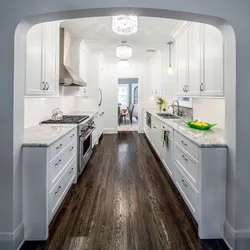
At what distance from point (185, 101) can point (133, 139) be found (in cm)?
316

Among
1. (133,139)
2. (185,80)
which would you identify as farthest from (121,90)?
(185,80)

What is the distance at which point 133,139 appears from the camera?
7.94 metres

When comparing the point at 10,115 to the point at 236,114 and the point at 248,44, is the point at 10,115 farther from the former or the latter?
the point at 248,44

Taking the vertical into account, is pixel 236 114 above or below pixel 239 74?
below

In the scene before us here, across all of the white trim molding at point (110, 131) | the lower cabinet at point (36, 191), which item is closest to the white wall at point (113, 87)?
the white trim molding at point (110, 131)

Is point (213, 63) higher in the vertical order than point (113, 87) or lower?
lower

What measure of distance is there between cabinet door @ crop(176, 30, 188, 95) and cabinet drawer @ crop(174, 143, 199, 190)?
1.09 meters

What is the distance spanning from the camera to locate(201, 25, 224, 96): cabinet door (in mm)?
2547

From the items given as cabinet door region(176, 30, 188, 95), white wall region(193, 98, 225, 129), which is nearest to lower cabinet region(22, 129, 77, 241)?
white wall region(193, 98, 225, 129)

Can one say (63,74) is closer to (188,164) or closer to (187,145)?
(187,145)

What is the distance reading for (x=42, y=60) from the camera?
291 centimetres

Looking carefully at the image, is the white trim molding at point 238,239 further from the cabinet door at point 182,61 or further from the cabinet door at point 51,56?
the cabinet door at point 51,56

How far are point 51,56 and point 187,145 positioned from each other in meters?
2.10

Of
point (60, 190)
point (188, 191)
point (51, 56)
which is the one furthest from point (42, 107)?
point (188, 191)
